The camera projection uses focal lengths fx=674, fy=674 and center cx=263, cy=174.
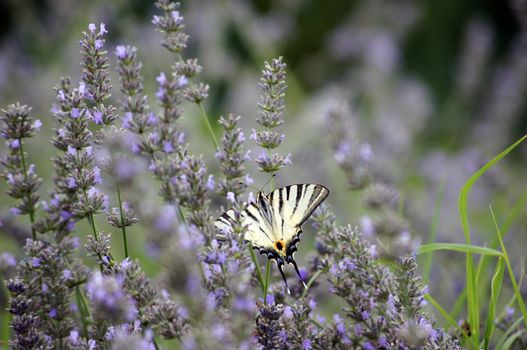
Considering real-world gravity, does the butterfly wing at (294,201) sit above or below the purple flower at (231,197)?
above

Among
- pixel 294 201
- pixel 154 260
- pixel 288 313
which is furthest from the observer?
pixel 294 201

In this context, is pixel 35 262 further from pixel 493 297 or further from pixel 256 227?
pixel 493 297

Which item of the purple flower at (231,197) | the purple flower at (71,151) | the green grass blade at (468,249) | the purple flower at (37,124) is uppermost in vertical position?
the purple flower at (37,124)

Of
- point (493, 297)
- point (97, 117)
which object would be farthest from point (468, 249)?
point (97, 117)

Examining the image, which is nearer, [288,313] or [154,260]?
[154,260]

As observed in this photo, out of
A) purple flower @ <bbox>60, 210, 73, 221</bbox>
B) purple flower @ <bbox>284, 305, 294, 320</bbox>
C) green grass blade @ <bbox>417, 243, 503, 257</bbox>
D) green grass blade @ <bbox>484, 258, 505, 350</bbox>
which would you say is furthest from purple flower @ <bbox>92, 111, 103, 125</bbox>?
green grass blade @ <bbox>484, 258, 505, 350</bbox>

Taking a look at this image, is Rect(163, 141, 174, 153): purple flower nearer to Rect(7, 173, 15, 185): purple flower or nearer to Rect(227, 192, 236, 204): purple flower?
Rect(227, 192, 236, 204): purple flower

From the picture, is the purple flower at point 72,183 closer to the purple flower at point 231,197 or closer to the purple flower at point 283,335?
the purple flower at point 231,197

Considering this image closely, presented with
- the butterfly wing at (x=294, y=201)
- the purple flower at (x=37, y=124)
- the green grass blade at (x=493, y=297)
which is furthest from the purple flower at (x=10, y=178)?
the green grass blade at (x=493, y=297)

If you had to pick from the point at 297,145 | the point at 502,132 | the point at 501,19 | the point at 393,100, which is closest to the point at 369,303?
the point at 297,145
